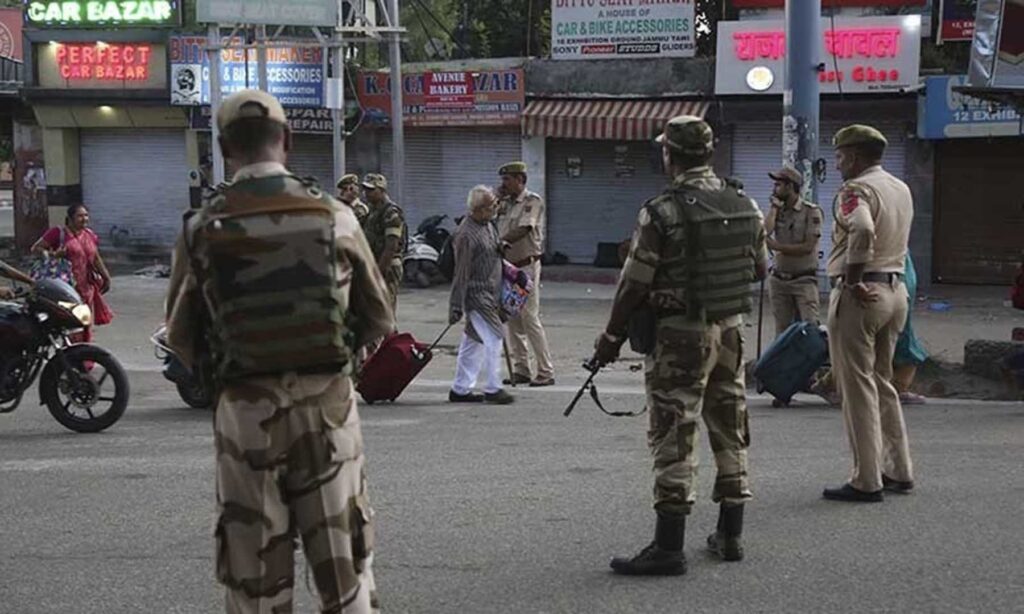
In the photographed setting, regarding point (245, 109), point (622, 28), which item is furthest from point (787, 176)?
point (622, 28)

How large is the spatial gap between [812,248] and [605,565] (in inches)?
243

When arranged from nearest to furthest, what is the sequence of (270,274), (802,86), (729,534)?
(270,274) → (729,534) → (802,86)

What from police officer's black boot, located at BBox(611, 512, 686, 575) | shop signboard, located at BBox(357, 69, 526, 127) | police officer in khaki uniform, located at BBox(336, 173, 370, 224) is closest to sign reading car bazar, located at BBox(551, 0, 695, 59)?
shop signboard, located at BBox(357, 69, 526, 127)

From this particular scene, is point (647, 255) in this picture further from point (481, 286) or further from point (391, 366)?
point (391, 366)

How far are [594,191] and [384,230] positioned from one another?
1157 centimetres

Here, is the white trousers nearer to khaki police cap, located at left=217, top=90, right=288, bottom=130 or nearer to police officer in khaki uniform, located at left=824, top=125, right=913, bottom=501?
police officer in khaki uniform, located at left=824, top=125, right=913, bottom=501

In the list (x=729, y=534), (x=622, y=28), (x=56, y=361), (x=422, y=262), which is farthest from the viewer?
(x=622, y=28)

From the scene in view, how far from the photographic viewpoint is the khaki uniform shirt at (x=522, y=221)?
1198 centimetres

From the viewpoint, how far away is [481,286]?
1117cm

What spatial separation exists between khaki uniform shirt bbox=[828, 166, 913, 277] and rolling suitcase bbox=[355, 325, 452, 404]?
4747mm

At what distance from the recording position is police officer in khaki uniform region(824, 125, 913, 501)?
6809 millimetres

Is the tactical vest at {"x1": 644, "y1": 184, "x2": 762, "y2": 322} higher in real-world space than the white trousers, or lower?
higher

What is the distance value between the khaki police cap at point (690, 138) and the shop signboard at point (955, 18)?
15087 millimetres

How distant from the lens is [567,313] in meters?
18.4
